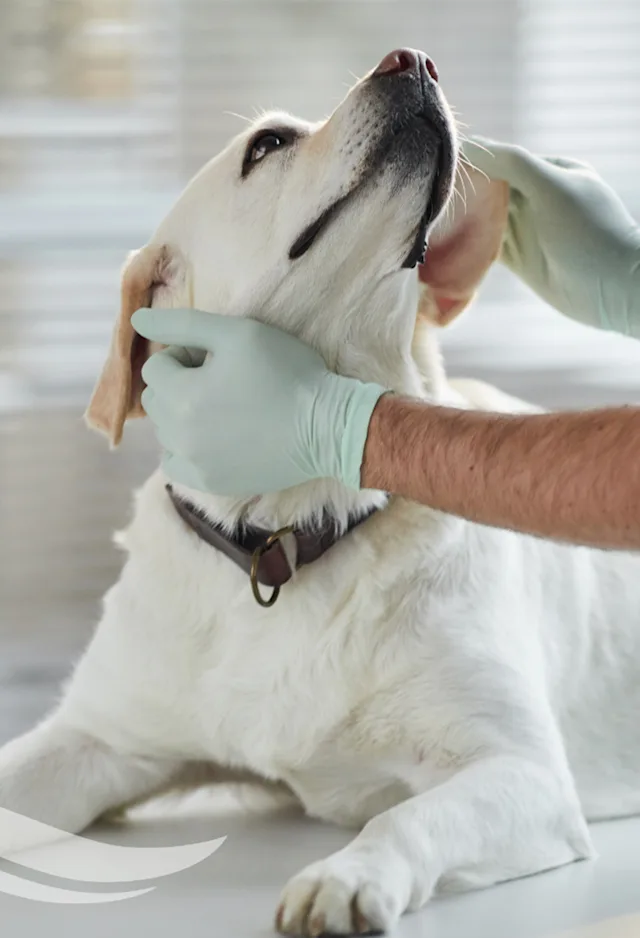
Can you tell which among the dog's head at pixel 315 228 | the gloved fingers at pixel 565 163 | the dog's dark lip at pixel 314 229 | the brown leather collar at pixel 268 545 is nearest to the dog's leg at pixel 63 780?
the brown leather collar at pixel 268 545

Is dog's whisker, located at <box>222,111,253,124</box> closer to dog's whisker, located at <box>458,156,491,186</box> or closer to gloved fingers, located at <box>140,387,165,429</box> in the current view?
dog's whisker, located at <box>458,156,491,186</box>

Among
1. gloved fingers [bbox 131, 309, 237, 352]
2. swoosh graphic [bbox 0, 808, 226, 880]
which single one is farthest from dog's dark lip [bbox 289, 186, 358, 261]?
swoosh graphic [bbox 0, 808, 226, 880]

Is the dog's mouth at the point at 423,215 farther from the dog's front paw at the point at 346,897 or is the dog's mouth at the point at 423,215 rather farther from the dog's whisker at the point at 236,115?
the dog's whisker at the point at 236,115

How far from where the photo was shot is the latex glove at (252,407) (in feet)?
4.27

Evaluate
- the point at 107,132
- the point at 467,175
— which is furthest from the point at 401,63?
the point at 107,132

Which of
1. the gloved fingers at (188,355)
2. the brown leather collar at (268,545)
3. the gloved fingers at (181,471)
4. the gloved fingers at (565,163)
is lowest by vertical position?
the brown leather collar at (268,545)

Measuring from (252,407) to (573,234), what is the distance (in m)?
0.61

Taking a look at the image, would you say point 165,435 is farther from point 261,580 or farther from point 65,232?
point 65,232

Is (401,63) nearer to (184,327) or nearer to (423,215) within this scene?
(423,215)

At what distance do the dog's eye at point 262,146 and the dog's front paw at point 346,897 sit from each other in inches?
30.7

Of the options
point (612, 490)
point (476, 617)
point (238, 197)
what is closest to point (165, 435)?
point (238, 197)

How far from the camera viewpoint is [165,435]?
140 cm

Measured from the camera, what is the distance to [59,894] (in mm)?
1299

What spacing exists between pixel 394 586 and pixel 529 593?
21cm
